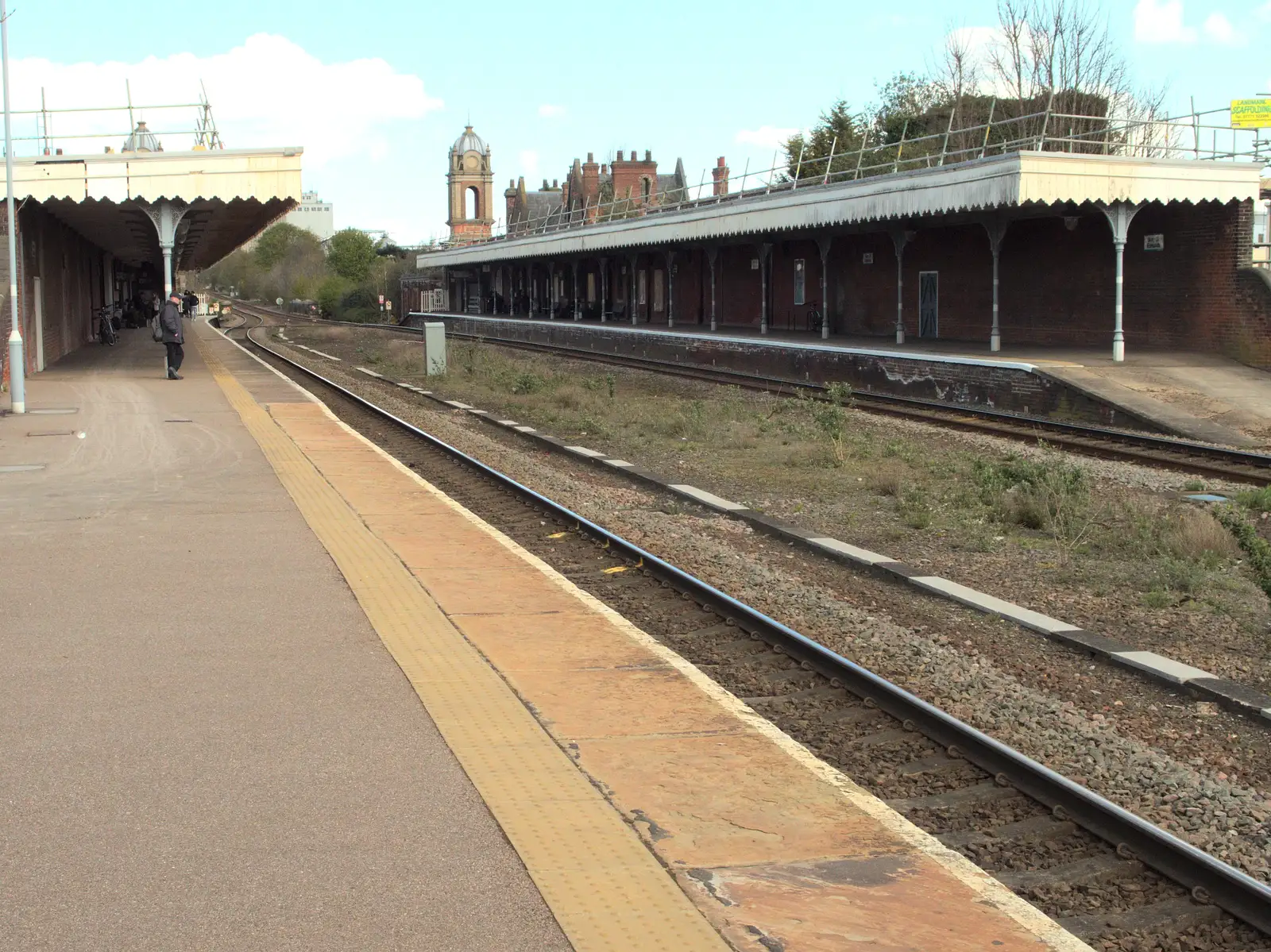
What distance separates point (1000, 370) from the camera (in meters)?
22.6

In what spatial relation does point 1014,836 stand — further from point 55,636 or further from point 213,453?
point 213,453

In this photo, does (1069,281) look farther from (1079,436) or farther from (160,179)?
(160,179)

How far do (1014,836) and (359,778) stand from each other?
243 centimetres

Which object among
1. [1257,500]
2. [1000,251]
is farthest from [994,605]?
[1000,251]

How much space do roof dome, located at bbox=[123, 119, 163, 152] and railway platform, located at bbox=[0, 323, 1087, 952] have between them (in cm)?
2066

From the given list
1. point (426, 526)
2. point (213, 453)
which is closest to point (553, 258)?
point (213, 453)

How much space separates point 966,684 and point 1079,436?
12.3m

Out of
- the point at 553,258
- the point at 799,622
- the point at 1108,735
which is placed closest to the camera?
the point at 1108,735

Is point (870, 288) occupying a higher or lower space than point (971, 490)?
higher

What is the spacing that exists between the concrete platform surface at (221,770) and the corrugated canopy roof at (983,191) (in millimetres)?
16736

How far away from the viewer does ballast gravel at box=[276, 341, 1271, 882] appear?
513 centimetres

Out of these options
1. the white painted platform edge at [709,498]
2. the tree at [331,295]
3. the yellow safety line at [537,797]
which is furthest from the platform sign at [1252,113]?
the tree at [331,295]

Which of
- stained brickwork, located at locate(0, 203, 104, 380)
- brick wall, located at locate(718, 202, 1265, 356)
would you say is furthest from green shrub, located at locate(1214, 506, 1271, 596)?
stained brickwork, located at locate(0, 203, 104, 380)

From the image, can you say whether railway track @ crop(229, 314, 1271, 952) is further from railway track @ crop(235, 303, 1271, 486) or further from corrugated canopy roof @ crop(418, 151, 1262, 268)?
corrugated canopy roof @ crop(418, 151, 1262, 268)
